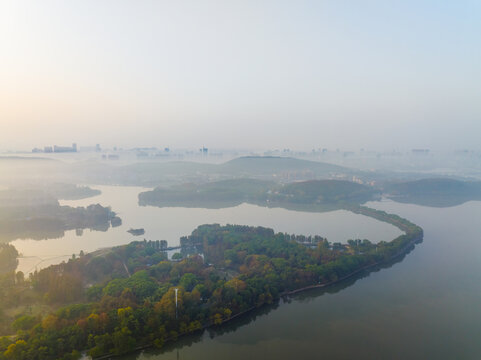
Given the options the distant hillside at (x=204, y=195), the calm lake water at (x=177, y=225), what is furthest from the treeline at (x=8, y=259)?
the distant hillside at (x=204, y=195)

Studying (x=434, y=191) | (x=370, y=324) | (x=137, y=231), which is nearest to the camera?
(x=370, y=324)

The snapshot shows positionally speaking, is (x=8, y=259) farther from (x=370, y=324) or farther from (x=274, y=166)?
(x=274, y=166)

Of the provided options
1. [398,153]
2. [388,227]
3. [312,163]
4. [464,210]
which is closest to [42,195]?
[388,227]

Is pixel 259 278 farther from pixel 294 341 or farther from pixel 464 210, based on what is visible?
pixel 464 210

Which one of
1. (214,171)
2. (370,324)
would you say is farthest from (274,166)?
(370,324)

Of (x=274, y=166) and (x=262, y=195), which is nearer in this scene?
(x=262, y=195)

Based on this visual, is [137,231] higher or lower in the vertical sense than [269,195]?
lower

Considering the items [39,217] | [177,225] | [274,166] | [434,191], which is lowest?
[177,225]

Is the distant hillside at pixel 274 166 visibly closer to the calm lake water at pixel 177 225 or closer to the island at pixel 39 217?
the calm lake water at pixel 177 225

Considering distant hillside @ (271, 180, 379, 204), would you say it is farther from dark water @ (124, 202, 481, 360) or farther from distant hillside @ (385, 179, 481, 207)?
dark water @ (124, 202, 481, 360)
